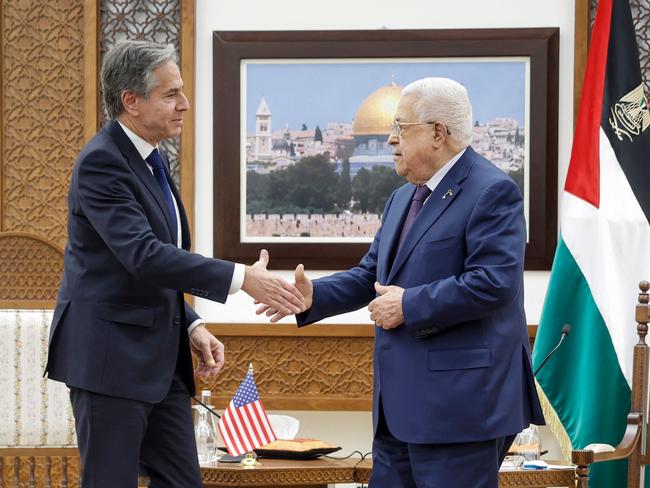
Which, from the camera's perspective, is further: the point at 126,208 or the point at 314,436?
the point at 314,436

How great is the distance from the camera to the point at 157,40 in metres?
4.93

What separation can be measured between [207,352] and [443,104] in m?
0.95

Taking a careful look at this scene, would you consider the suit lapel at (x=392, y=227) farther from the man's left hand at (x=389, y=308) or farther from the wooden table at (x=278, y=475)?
the wooden table at (x=278, y=475)

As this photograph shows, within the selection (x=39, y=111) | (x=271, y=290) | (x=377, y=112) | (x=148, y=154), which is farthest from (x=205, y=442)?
(x=39, y=111)

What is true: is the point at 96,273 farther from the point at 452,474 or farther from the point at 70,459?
the point at 70,459

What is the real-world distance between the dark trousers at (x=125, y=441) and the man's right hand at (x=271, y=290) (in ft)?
1.19

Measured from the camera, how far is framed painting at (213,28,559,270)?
481 centimetres

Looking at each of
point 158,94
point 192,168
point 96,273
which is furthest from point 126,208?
point 192,168

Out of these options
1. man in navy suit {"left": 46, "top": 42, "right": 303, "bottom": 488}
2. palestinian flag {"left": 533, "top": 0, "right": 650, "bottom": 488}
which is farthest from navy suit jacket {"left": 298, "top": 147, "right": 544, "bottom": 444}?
palestinian flag {"left": 533, "top": 0, "right": 650, "bottom": 488}

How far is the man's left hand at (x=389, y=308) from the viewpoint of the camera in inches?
101

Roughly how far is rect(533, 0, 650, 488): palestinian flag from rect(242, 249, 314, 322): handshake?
162 centimetres

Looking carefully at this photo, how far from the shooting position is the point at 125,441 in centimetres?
255

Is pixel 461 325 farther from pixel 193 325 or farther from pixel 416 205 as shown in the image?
pixel 193 325

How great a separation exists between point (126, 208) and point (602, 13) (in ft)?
8.68
